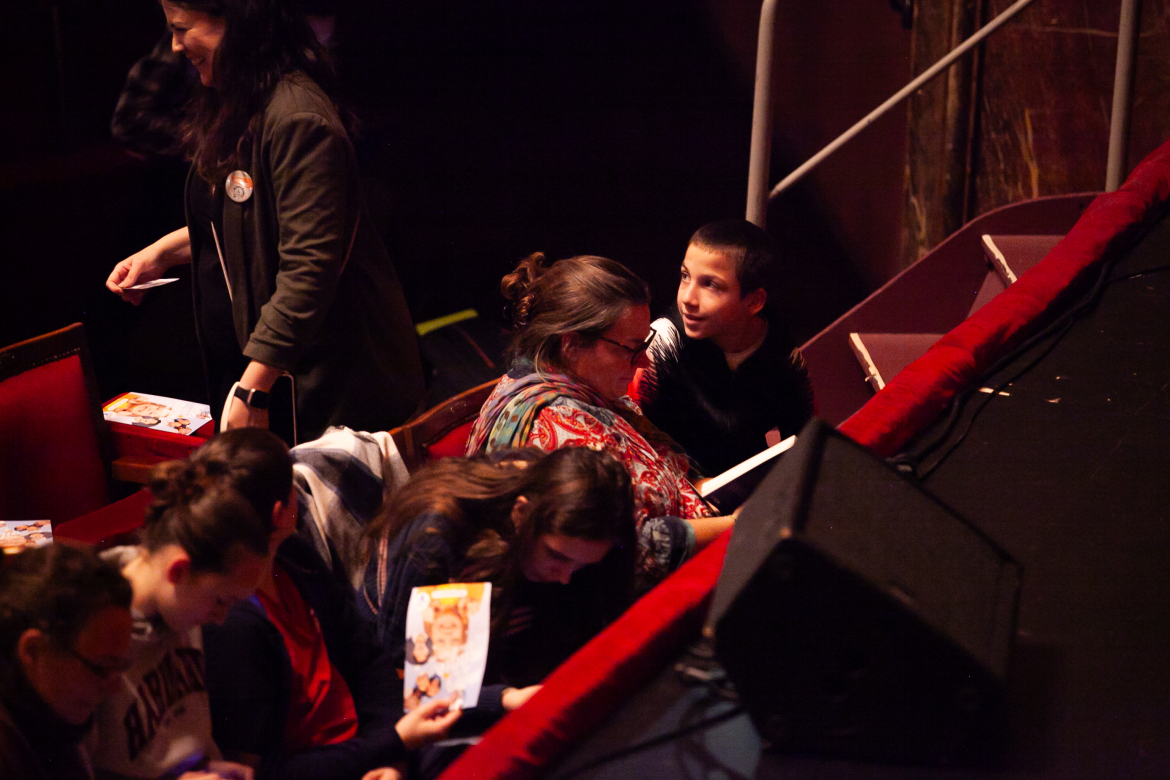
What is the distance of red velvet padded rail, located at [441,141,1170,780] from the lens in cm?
114

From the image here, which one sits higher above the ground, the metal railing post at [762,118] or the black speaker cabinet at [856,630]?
the metal railing post at [762,118]

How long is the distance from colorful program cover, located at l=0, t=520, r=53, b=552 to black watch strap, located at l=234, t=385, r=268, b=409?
0.41 metres

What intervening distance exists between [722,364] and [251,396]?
0.96 metres

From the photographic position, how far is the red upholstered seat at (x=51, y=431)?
212 centimetres

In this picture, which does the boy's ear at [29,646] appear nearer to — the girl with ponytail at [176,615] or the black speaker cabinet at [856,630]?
the girl with ponytail at [176,615]

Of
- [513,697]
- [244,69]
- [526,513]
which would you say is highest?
[244,69]

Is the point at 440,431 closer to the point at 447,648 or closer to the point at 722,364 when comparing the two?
the point at 722,364

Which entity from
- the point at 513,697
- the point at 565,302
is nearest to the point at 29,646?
the point at 513,697

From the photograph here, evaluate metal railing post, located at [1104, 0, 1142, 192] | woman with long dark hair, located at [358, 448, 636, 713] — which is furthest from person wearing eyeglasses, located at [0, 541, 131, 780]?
metal railing post, located at [1104, 0, 1142, 192]

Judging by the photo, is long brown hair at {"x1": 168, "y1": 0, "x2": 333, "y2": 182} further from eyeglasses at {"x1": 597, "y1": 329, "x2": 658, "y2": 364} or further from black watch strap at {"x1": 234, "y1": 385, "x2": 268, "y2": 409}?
eyeglasses at {"x1": 597, "y1": 329, "x2": 658, "y2": 364}

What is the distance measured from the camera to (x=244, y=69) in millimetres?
1977

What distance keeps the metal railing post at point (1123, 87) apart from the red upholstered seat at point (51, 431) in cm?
263

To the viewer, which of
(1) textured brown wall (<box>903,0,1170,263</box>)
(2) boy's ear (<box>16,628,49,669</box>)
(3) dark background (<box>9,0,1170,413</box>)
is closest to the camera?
(2) boy's ear (<box>16,628,49,669</box>)

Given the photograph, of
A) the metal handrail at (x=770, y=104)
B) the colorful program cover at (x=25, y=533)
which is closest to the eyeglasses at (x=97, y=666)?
the colorful program cover at (x=25, y=533)
